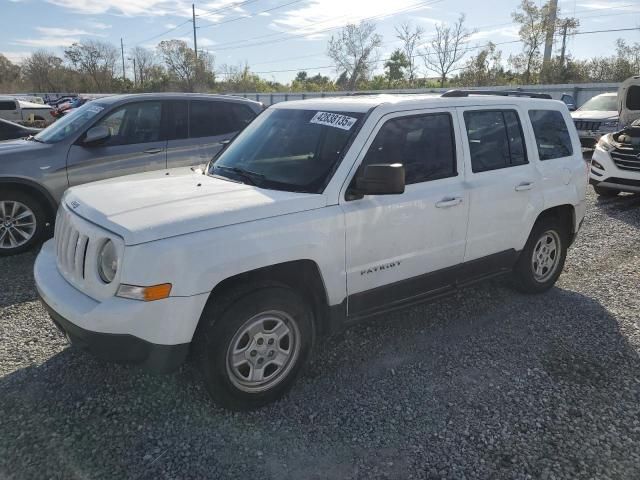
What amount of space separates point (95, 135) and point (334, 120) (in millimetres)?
3779

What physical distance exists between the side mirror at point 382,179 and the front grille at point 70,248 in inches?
65.1

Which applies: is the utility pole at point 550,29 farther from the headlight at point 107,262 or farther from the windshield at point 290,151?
the headlight at point 107,262

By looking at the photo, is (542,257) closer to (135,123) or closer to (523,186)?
(523,186)

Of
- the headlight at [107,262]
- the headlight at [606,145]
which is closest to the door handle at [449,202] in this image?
the headlight at [107,262]

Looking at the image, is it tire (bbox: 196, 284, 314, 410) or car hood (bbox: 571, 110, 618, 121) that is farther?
car hood (bbox: 571, 110, 618, 121)

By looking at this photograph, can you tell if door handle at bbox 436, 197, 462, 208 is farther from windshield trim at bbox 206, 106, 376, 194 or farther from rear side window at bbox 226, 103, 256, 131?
rear side window at bbox 226, 103, 256, 131

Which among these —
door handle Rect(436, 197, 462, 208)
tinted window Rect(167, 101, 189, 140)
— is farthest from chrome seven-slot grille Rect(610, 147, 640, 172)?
tinted window Rect(167, 101, 189, 140)

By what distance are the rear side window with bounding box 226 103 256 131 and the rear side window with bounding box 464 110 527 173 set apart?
3987 millimetres

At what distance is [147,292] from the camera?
257 cm

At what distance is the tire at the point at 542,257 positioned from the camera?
15.3ft

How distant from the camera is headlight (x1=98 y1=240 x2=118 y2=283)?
2.70m

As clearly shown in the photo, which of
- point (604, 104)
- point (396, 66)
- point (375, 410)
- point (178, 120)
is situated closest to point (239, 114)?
point (178, 120)

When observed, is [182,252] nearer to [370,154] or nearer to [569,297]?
[370,154]

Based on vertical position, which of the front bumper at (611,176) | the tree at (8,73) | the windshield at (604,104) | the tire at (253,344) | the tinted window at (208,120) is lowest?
the tire at (253,344)
